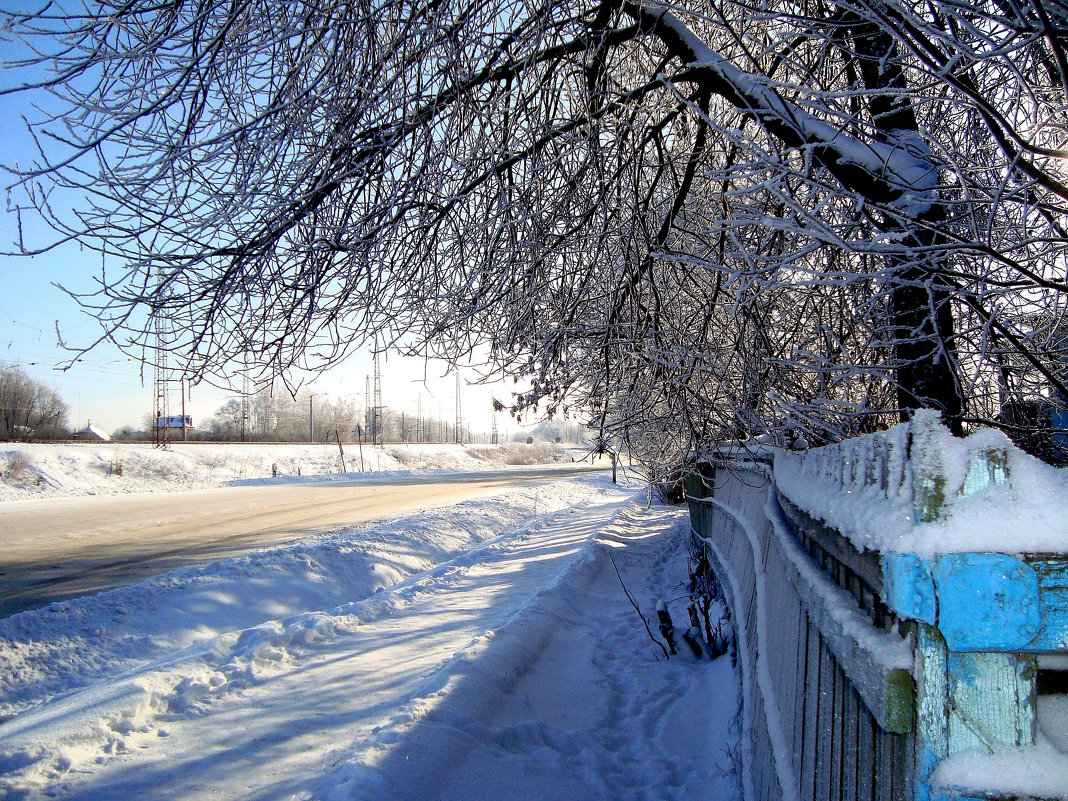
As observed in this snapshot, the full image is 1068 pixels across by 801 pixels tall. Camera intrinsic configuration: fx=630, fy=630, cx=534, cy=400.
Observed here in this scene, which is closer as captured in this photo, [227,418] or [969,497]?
[969,497]

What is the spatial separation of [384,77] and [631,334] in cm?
218

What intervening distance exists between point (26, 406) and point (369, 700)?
6868 cm

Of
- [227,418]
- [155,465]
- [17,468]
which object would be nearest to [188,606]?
[17,468]

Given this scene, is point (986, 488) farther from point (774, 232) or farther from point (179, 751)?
point (179, 751)

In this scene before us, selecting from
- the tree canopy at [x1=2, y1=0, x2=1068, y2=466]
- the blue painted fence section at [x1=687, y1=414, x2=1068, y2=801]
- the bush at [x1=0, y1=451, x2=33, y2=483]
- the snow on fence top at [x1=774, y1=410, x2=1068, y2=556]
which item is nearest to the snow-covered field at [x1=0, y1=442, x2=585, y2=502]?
the bush at [x1=0, y1=451, x2=33, y2=483]

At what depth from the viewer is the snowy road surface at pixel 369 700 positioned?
3463mm

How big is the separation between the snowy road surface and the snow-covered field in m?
5.68

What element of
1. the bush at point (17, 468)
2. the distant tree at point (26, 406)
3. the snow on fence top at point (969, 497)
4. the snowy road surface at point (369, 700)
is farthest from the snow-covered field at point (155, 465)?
the distant tree at point (26, 406)

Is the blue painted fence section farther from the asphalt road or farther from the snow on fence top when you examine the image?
the asphalt road

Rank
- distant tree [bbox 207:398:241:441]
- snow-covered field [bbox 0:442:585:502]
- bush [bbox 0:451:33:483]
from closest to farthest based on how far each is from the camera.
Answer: bush [bbox 0:451:33:483] → snow-covered field [bbox 0:442:585:502] → distant tree [bbox 207:398:241:441]

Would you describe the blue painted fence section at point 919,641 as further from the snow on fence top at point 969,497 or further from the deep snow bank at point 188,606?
the deep snow bank at point 188,606

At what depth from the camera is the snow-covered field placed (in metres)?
23.6

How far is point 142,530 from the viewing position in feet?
40.3

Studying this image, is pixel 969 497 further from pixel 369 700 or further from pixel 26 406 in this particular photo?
pixel 26 406
